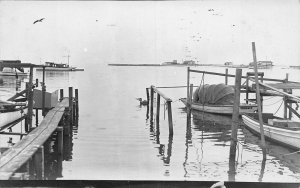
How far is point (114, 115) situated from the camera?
108 feet

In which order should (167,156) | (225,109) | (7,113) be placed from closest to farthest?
1. (167,156)
2. (7,113)
3. (225,109)

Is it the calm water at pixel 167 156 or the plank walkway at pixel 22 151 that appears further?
the calm water at pixel 167 156

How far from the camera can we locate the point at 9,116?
22.0m

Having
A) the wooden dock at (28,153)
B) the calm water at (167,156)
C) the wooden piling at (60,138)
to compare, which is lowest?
the calm water at (167,156)

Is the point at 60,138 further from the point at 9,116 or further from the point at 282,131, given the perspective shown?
the point at 282,131

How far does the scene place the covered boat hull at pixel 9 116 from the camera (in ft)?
69.2

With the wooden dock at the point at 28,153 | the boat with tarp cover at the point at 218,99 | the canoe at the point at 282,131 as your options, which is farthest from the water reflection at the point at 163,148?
the boat with tarp cover at the point at 218,99

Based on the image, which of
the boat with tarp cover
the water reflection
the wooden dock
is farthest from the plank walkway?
the boat with tarp cover

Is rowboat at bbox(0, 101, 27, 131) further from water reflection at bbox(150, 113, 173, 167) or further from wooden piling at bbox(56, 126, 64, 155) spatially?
water reflection at bbox(150, 113, 173, 167)

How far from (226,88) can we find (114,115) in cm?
985

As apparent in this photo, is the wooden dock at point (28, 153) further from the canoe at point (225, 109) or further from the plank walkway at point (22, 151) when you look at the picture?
the canoe at point (225, 109)

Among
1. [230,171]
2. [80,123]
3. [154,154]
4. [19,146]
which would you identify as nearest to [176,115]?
[80,123]

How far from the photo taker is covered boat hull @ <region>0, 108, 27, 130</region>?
21103mm

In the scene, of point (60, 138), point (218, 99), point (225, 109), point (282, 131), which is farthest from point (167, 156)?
point (218, 99)
